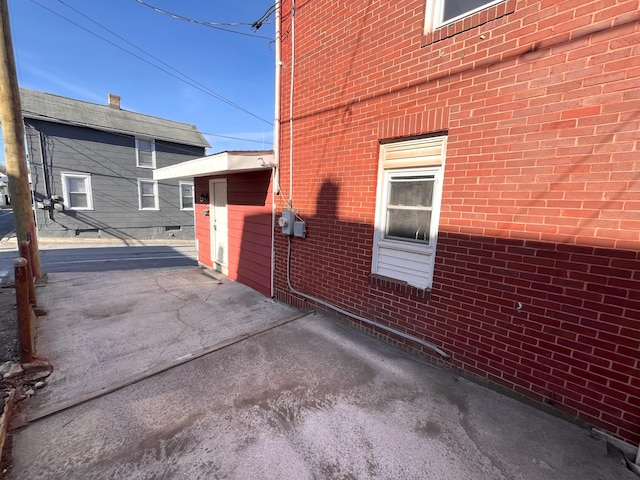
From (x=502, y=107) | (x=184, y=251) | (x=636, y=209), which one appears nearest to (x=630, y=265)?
(x=636, y=209)

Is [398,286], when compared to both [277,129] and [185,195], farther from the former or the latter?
[185,195]

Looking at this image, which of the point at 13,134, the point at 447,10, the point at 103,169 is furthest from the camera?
the point at 103,169

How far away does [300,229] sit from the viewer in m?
4.30

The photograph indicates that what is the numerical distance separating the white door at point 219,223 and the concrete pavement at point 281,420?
11.3 ft

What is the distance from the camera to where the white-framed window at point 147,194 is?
1463 cm

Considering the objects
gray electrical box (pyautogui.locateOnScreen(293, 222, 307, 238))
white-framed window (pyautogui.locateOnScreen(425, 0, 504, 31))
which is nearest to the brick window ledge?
gray electrical box (pyautogui.locateOnScreen(293, 222, 307, 238))

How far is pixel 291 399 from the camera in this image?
2373 mm

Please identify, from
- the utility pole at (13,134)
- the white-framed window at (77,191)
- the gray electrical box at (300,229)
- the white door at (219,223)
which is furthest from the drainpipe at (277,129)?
the white-framed window at (77,191)

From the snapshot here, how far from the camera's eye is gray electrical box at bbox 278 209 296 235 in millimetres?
4398

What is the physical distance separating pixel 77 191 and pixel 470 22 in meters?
16.5

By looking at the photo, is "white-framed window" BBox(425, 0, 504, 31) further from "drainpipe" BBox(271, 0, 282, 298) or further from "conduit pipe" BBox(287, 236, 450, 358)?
"conduit pipe" BBox(287, 236, 450, 358)

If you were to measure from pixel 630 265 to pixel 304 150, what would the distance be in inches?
143

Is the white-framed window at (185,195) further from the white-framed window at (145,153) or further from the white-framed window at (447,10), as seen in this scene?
the white-framed window at (447,10)

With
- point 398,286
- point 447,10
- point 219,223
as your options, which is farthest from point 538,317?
point 219,223
